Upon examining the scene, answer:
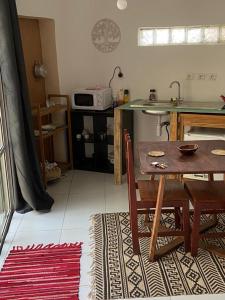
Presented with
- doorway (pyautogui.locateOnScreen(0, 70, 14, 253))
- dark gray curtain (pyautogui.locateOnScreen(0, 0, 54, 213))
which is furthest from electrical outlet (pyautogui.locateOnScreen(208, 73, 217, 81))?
doorway (pyautogui.locateOnScreen(0, 70, 14, 253))

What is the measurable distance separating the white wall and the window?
61mm

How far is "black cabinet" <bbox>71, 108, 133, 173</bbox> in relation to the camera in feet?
14.0

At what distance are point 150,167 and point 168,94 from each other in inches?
77.8

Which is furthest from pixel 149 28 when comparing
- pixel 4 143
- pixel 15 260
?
pixel 15 260

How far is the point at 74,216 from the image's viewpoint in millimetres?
3100

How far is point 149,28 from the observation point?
12.8 ft

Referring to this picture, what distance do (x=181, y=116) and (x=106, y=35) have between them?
1473 mm

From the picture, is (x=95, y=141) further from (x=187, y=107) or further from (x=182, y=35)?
(x=182, y=35)

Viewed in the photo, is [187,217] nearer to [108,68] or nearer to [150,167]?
[150,167]

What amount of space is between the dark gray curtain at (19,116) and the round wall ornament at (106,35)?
4.81 ft

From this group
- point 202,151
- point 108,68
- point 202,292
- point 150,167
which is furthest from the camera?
point 108,68

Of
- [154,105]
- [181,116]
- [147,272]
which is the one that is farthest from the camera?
[154,105]

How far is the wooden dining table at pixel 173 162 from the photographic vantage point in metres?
2.18

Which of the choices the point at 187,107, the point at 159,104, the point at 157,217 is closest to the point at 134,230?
the point at 157,217
